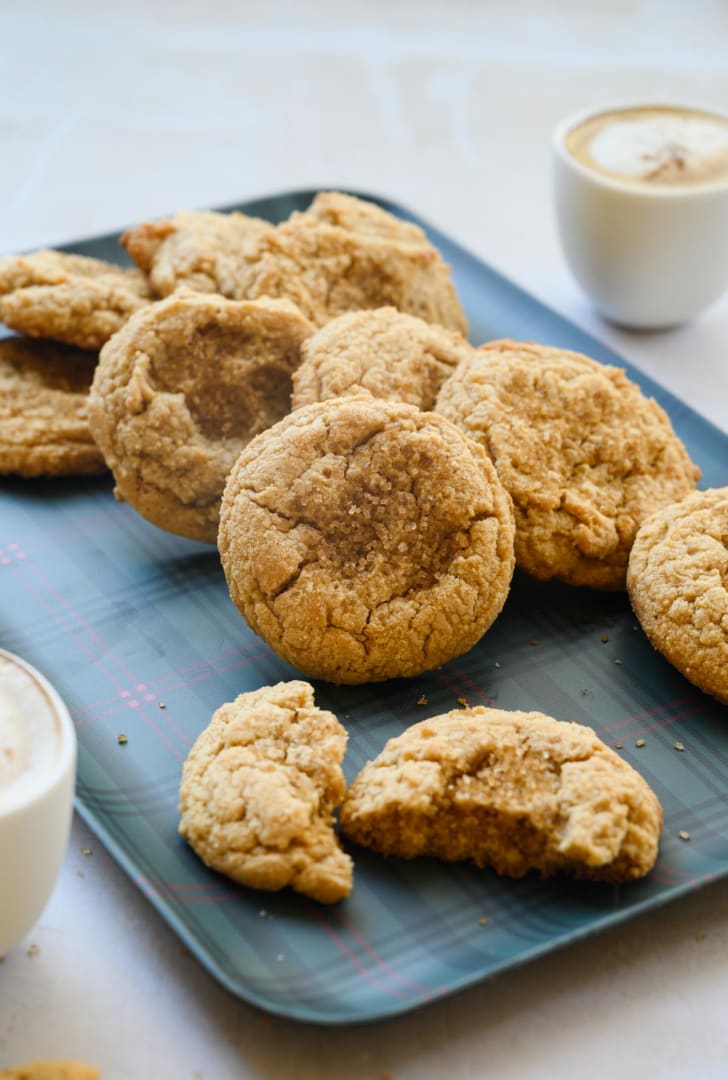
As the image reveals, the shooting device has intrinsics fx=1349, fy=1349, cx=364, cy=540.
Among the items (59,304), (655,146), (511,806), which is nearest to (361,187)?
(655,146)

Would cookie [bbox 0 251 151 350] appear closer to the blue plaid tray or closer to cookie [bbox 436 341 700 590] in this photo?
the blue plaid tray

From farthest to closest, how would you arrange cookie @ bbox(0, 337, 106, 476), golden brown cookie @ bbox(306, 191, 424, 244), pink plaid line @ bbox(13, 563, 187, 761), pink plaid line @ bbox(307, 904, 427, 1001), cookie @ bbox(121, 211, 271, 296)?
golden brown cookie @ bbox(306, 191, 424, 244) < cookie @ bbox(121, 211, 271, 296) < cookie @ bbox(0, 337, 106, 476) < pink plaid line @ bbox(13, 563, 187, 761) < pink plaid line @ bbox(307, 904, 427, 1001)

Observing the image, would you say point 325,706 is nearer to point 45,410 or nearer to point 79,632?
point 79,632

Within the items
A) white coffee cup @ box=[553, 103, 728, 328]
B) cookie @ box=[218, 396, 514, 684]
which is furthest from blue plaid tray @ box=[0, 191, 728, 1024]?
white coffee cup @ box=[553, 103, 728, 328]

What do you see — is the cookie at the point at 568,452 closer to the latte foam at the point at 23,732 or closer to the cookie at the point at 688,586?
the cookie at the point at 688,586

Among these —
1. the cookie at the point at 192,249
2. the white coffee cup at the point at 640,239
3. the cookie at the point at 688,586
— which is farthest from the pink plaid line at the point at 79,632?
the white coffee cup at the point at 640,239

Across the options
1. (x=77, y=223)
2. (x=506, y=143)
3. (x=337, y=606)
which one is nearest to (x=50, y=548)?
(x=337, y=606)
